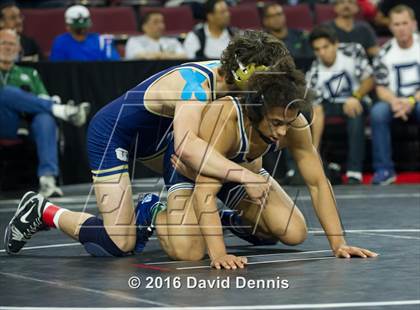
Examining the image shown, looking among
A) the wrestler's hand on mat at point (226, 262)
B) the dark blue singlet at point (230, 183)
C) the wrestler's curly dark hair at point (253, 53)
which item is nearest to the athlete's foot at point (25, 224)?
the dark blue singlet at point (230, 183)

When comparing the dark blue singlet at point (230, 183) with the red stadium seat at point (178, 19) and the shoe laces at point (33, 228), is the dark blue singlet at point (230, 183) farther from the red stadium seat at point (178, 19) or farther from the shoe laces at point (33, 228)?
the red stadium seat at point (178, 19)

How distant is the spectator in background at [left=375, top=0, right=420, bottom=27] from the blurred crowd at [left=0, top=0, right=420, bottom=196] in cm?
140

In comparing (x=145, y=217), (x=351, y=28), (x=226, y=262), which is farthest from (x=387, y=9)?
(x=226, y=262)

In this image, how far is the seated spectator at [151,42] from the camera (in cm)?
1071

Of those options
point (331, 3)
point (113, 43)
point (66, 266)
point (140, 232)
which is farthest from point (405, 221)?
point (331, 3)

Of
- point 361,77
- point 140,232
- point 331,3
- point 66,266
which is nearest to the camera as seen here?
point 66,266

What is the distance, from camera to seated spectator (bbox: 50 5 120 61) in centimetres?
1043

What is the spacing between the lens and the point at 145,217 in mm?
5840

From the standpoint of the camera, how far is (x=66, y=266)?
17.9 feet

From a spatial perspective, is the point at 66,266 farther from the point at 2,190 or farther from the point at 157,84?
the point at 2,190

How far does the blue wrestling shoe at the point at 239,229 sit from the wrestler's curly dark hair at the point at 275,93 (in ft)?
3.06

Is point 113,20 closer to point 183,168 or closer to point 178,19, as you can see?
point 178,19

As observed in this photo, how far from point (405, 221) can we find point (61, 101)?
12.8ft

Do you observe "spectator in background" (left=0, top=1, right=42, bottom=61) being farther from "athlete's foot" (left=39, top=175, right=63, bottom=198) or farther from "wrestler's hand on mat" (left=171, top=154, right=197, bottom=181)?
"wrestler's hand on mat" (left=171, top=154, right=197, bottom=181)
